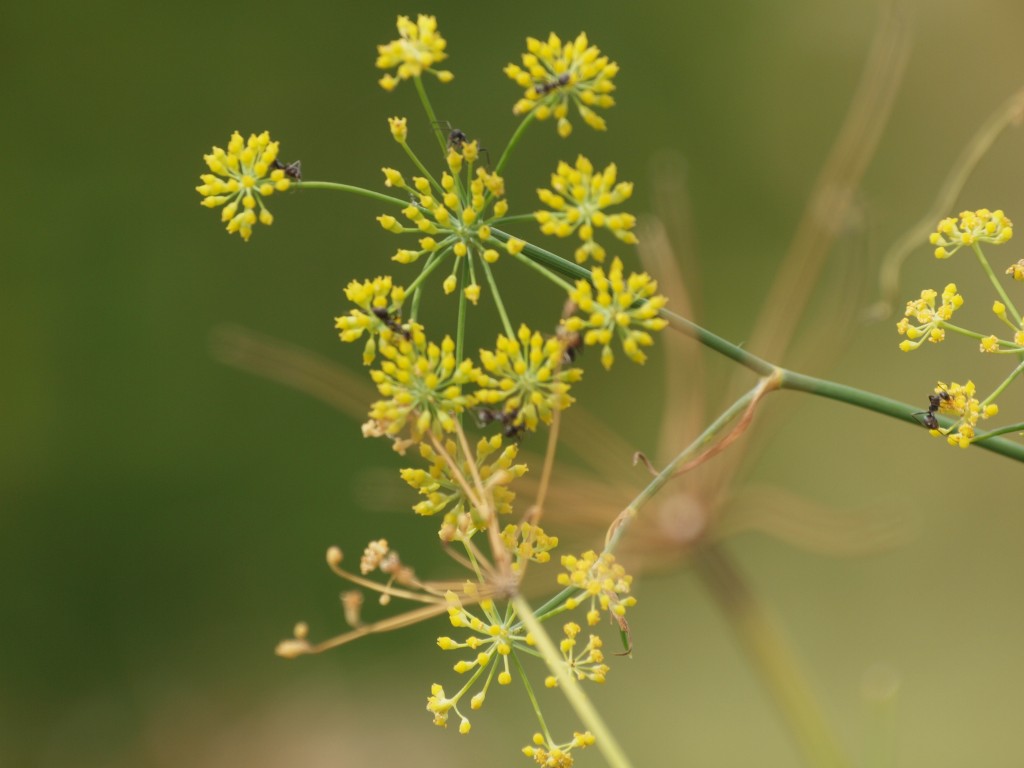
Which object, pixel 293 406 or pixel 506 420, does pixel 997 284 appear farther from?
pixel 293 406

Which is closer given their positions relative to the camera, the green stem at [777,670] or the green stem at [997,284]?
the green stem at [997,284]

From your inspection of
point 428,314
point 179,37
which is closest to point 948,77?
point 428,314

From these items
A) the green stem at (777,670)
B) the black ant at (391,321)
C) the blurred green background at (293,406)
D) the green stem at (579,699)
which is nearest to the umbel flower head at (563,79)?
the black ant at (391,321)

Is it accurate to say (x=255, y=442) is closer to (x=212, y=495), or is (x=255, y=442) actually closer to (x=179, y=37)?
(x=212, y=495)

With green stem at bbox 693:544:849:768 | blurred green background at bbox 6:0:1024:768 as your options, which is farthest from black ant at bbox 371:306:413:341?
blurred green background at bbox 6:0:1024:768

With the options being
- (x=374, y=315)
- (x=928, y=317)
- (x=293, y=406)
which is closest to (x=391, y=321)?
(x=374, y=315)

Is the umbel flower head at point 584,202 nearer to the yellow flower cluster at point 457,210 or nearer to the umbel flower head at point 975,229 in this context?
the yellow flower cluster at point 457,210
